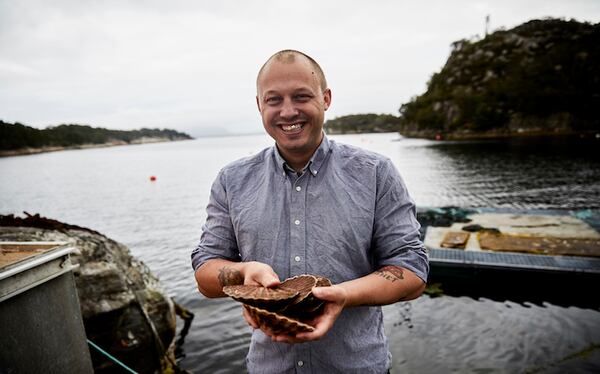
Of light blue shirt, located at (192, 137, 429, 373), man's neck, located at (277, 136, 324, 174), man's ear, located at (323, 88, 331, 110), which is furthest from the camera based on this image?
man's ear, located at (323, 88, 331, 110)

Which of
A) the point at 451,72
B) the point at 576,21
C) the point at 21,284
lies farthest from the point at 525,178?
the point at 576,21

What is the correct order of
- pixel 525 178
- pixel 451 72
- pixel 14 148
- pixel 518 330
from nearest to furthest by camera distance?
pixel 518 330 → pixel 525 178 → pixel 451 72 → pixel 14 148

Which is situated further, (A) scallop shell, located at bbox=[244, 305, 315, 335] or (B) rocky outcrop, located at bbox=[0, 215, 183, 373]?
(B) rocky outcrop, located at bbox=[0, 215, 183, 373]

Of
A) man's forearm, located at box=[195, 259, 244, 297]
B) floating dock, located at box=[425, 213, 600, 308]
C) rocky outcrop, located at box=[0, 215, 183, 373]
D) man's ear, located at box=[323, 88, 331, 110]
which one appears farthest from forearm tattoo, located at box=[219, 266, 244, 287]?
floating dock, located at box=[425, 213, 600, 308]

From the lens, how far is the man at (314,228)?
85.2 inches

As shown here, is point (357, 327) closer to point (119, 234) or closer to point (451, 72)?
point (119, 234)

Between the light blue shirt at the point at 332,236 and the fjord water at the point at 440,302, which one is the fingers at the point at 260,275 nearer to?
the light blue shirt at the point at 332,236

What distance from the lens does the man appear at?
7.10 ft

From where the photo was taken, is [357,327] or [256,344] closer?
[357,327]

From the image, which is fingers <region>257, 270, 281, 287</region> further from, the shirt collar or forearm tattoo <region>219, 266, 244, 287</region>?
the shirt collar

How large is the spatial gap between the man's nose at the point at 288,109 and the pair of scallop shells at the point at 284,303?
110cm

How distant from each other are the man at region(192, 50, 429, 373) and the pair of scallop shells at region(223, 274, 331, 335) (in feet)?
0.53

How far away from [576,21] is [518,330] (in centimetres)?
14551

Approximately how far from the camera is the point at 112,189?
4306cm
